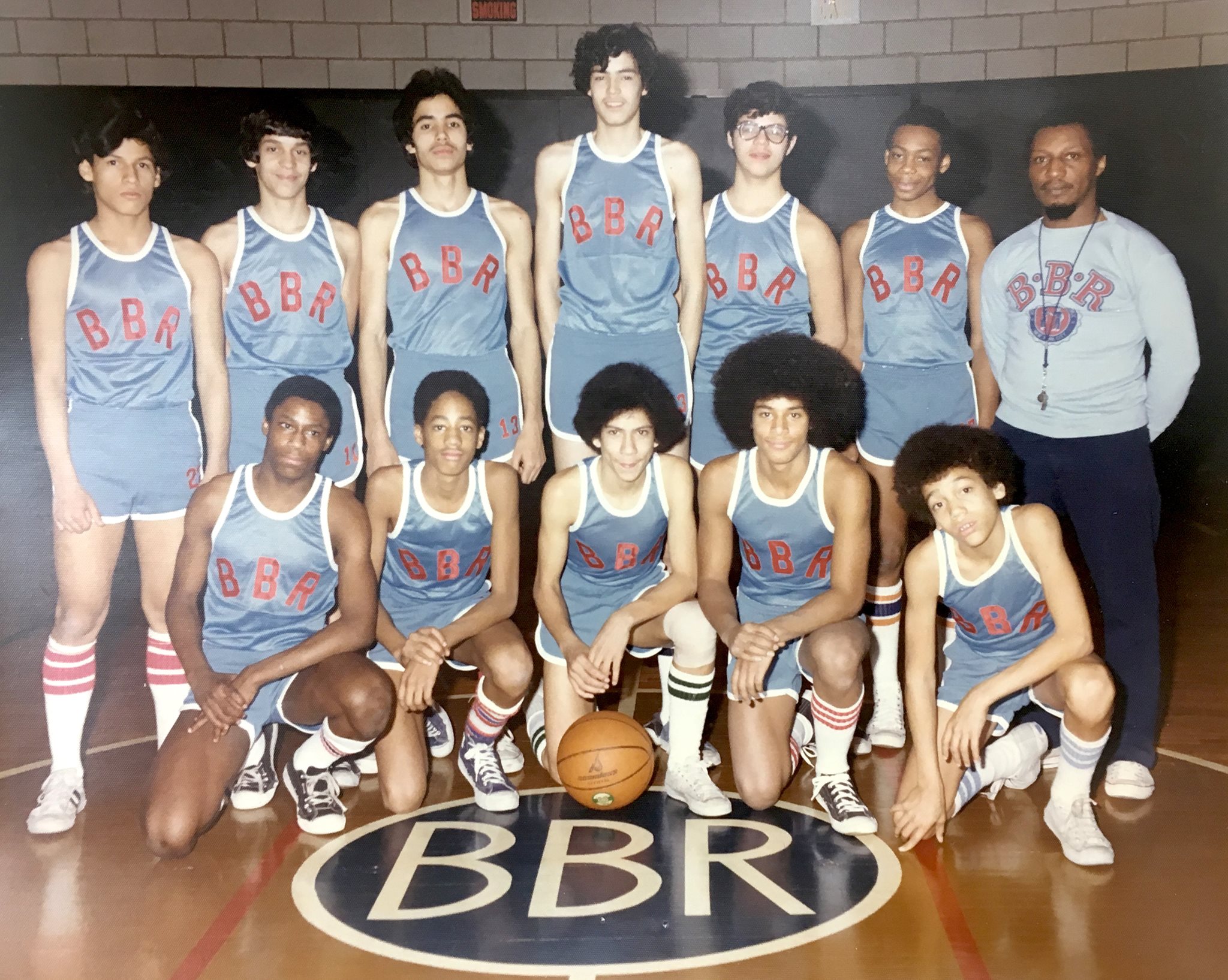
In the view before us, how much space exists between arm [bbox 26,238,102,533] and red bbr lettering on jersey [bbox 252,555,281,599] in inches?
21.8

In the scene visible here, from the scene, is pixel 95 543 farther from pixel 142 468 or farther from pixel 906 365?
pixel 906 365

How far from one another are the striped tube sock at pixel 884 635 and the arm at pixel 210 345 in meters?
2.14

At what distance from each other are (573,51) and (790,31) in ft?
2.27

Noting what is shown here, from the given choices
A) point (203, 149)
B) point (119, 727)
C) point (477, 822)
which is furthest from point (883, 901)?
point (203, 149)

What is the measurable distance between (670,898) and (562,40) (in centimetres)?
265

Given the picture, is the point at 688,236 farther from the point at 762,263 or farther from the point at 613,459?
the point at 613,459

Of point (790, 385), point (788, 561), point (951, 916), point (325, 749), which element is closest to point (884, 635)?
point (788, 561)

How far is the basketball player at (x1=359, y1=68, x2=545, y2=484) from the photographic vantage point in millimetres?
3879

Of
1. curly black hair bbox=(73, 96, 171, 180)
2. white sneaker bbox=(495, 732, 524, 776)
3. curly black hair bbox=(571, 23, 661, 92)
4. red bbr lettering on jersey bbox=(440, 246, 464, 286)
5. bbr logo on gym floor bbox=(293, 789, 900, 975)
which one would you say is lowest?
bbr logo on gym floor bbox=(293, 789, 900, 975)

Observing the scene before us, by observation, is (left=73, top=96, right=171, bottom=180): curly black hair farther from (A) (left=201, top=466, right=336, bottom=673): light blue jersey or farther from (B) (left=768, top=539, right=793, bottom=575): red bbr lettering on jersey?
(B) (left=768, top=539, right=793, bottom=575): red bbr lettering on jersey

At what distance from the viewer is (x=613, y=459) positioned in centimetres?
351

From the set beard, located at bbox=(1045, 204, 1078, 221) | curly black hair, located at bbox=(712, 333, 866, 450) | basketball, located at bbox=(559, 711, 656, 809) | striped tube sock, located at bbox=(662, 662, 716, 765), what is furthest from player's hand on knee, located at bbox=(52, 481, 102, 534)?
beard, located at bbox=(1045, 204, 1078, 221)

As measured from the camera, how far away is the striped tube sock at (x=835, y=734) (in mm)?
3352

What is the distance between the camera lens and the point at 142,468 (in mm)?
3641
